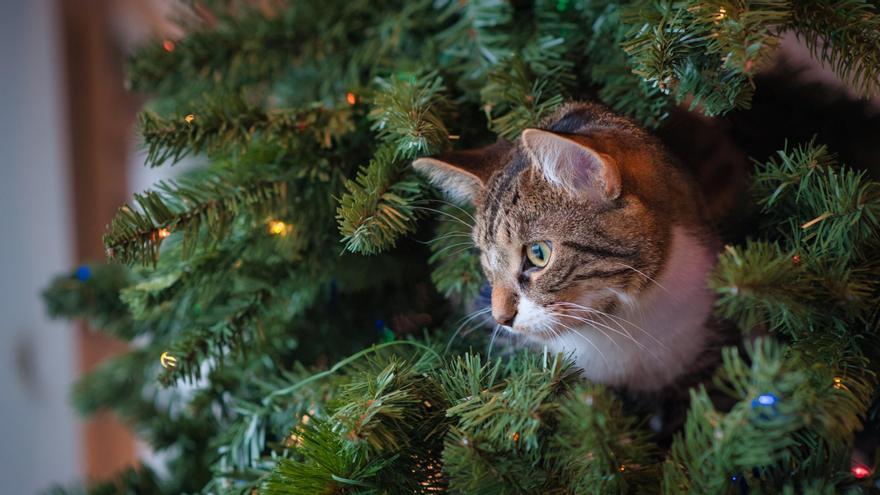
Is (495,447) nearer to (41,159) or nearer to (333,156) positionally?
(333,156)

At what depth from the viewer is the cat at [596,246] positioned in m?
0.66

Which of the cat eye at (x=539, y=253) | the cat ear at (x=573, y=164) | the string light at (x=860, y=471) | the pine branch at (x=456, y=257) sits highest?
the cat ear at (x=573, y=164)

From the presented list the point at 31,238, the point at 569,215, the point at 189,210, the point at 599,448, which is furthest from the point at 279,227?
the point at 31,238

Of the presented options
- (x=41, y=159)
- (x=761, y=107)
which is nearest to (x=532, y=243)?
(x=761, y=107)

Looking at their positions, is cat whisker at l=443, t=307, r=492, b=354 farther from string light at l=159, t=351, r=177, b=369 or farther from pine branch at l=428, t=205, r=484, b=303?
string light at l=159, t=351, r=177, b=369

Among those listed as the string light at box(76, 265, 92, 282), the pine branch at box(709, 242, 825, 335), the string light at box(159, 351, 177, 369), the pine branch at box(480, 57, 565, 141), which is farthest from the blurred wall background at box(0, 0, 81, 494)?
the pine branch at box(709, 242, 825, 335)

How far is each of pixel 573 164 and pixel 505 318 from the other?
18 cm

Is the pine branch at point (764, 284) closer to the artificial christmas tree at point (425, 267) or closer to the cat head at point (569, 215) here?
the artificial christmas tree at point (425, 267)

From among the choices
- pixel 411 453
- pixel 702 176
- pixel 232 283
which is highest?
pixel 232 283

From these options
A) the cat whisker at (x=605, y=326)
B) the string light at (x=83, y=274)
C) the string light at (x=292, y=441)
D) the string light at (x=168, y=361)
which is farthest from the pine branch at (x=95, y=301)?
the cat whisker at (x=605, y=326)

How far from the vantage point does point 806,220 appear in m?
0.57

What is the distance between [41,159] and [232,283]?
3.07 ft

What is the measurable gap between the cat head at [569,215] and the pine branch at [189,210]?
0.54 feet

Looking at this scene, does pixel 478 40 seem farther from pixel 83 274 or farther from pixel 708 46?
pixel 83 274
